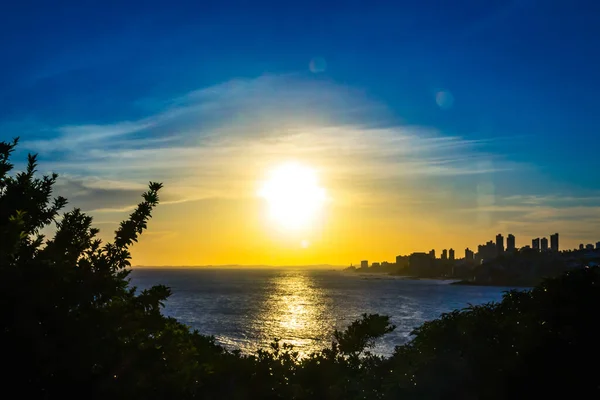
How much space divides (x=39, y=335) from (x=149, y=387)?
2432 millimetres

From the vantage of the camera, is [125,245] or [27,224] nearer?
[125,245]

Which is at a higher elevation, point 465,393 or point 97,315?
point 97,315

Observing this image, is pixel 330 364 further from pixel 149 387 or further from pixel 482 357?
pixel 149 387

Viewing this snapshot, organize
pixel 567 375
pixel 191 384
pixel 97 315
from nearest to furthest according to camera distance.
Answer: pixel 97 315 < pixel 191 384 < pixel 567 375

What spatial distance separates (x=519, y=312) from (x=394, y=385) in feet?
25.6

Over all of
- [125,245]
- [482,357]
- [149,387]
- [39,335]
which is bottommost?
[482,357]

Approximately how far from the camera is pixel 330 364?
737 inches

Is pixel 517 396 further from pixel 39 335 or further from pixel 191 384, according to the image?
pixel 39 335

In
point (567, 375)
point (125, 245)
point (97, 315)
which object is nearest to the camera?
point (97, 315)

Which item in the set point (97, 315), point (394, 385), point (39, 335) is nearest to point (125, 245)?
point (97, 315)

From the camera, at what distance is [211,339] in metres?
22.4

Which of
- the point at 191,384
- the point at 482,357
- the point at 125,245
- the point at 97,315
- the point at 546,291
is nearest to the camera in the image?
the point at 97,315

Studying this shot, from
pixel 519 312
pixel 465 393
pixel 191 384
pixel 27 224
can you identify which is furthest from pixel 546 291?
pixel 27 224

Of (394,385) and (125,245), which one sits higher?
(125,245)
